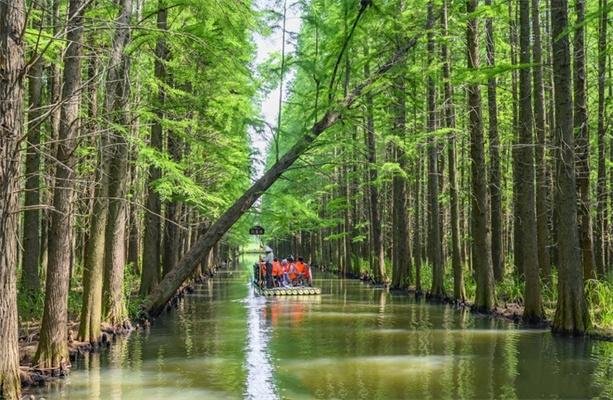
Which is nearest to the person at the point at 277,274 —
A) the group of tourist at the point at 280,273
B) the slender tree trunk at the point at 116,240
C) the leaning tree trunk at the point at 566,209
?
the group of tourist at the point at 280,273

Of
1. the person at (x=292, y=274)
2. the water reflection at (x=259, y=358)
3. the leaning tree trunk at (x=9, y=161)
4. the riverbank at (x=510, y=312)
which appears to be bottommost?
the water reflection at (x=259, y=358)

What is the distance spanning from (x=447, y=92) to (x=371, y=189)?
47.5ft

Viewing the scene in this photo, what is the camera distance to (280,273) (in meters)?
30.2

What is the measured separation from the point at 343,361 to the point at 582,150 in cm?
797

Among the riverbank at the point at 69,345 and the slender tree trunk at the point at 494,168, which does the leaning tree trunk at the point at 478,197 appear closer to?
the slender tree trunk at the point at 494,168

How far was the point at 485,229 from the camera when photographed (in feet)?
66.2

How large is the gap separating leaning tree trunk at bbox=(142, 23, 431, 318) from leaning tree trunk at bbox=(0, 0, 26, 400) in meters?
10.4

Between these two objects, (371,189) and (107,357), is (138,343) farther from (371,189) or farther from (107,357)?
(371,189)

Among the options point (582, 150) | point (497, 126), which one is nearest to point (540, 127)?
point (582, 150)

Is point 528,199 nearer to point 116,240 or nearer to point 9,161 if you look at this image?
point 116,240

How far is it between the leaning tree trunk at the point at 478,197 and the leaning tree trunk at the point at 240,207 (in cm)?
243

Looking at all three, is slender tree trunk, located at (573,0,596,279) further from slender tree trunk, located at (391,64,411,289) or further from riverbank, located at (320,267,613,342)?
slender tree trunk, located at (391,64,411,289)

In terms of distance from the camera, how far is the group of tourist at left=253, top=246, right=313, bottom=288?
29.5 metres

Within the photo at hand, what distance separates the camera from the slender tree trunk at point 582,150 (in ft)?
49.9
